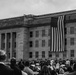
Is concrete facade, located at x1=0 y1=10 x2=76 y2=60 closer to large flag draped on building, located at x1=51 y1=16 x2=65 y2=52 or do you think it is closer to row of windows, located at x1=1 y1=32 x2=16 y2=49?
row of windows, located at x1=1 y1=32 x2=16 y2=49

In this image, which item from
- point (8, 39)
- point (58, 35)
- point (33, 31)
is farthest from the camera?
point (8, 39)

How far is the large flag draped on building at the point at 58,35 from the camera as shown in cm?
4881

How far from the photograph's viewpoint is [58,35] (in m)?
48.7

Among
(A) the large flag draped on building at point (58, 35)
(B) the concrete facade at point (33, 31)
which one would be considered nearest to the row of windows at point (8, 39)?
(B) the concrete facade at point (33, 31)

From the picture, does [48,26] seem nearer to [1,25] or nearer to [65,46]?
[65,46]

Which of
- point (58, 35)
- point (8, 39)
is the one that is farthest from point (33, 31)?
point (58, 35)

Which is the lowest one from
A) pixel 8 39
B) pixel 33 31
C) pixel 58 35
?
pixel 8 39

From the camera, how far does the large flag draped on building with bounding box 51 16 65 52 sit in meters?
48.8

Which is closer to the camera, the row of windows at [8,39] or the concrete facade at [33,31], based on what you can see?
the concrete facade at [33,31]

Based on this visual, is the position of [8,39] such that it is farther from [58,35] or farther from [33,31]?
[58,35]

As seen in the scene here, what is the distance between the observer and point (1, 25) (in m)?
65.4

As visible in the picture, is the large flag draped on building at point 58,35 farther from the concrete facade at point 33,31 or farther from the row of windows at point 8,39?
the row of windows at point 8,39

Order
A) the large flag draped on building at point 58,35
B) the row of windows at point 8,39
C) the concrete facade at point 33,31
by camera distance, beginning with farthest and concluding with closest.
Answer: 1. the row of windows at point 8,39
2. the concrete facade at point 33,31
3. the large flag draped on building at point 58,35

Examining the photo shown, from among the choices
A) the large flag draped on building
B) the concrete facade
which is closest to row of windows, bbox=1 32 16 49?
the concrete facade
